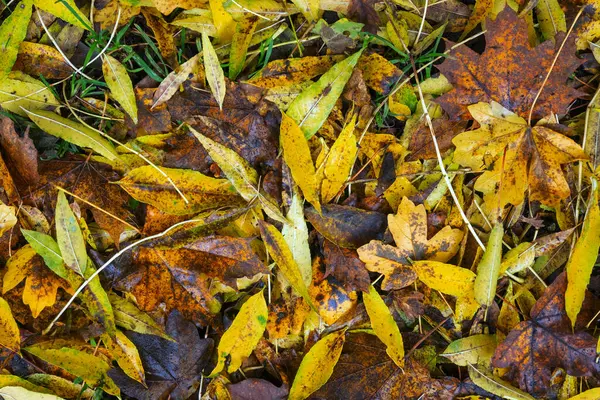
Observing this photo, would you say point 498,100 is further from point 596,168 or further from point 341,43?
point 341,43

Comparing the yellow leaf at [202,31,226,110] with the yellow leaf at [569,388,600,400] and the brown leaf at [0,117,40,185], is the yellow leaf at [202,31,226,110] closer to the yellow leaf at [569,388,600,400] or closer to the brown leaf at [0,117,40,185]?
the brown leaf at [0,117,40,185]

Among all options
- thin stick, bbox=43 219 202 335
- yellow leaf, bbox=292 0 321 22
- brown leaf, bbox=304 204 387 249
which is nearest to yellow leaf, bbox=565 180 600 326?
brown leaf, bbox=304 204 387 249

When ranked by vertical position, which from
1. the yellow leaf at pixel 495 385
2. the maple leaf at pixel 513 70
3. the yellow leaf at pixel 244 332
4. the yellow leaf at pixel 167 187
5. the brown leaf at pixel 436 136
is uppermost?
the maple leaf at pixel 513 70

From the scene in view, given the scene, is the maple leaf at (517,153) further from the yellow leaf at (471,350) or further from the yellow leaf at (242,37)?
the yellow leaf at (242,37)

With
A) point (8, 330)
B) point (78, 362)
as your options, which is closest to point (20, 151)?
point (8, 330)

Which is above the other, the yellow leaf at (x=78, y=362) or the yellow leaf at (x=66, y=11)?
the yellow leaf at (x=66, y=11)

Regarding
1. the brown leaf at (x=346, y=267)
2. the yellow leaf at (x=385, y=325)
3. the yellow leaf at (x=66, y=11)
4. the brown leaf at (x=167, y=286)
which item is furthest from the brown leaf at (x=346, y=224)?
the yellow leaf at (x=66, y=11)
